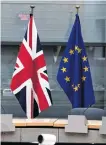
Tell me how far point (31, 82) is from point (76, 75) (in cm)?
92

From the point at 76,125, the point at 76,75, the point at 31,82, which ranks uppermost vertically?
the point at 76,75

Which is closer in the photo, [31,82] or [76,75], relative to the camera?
[31,82]

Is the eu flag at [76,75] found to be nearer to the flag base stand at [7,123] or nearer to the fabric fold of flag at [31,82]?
the fabric fold of flag at [31,82]

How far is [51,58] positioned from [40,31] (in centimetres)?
68

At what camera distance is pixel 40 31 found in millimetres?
9305

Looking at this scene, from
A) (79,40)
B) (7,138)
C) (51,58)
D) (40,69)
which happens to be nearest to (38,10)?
(51,58)

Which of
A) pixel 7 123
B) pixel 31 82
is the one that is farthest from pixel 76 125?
pixel 31 82

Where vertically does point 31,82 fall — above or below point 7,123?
above

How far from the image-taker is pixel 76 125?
4590 millimetres

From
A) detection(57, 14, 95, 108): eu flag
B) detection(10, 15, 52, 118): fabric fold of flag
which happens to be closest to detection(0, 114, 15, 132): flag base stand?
detection(10, 15, 52, 118): fabric fold of flag

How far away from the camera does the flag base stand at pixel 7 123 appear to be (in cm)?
465

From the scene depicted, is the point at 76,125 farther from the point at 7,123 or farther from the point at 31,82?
the point at 31,82

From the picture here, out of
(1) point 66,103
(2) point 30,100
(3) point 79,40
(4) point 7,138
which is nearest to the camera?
(4) point 7,138

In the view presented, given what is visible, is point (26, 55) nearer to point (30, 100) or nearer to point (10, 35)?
point (30, 100)
